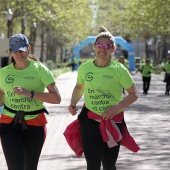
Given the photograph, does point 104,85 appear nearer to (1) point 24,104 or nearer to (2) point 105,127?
(2) point 105,127

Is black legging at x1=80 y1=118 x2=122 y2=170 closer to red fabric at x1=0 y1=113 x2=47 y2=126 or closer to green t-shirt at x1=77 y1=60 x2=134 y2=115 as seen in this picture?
green t-shirt at x1=77 y1=60 x2=134 y2=115

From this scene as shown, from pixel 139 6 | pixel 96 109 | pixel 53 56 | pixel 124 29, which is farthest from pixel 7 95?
pixel 124 29

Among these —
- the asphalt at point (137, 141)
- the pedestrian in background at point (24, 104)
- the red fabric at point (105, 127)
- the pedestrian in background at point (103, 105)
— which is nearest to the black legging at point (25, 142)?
the pedestrian in background at point (24, 104)

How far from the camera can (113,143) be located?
6410 millimetres

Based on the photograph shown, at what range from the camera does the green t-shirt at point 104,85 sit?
6.46 meters

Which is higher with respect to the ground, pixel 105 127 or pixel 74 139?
pixel 105 127

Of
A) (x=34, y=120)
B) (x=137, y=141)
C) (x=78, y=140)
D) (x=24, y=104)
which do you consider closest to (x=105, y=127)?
(x=78, y=140)

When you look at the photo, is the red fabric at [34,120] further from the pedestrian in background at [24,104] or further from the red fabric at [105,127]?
the red fabric at [105,127]

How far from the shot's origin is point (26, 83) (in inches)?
250

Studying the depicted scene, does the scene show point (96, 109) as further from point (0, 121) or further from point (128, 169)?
point (128, 169)

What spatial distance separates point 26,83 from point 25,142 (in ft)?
1.84

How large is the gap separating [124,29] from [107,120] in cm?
8051

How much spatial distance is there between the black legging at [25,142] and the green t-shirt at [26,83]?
5.5 inches

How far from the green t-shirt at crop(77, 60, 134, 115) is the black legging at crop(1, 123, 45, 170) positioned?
22.8 inches
